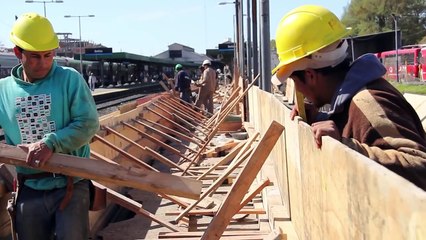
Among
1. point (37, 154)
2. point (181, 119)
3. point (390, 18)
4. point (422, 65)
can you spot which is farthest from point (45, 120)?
point (390, 18)

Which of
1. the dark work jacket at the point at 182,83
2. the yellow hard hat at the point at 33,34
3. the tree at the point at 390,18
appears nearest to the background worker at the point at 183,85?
the dark work jacket at the point at 182,83

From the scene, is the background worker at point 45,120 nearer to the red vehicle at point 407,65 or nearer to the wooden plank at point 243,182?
the wooden plank at point 243,182

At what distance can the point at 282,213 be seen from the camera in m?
5.79

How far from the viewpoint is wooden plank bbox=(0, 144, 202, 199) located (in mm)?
3709

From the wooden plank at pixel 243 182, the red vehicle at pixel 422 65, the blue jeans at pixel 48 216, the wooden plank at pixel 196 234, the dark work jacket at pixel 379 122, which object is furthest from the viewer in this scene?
the red vehicle at pixel 422 65

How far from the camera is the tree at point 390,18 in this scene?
91312mm

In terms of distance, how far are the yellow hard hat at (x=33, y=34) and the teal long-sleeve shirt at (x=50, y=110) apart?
0.17 m

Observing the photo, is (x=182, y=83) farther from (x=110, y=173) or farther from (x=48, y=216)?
(x=110, y=173)

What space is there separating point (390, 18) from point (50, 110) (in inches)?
3612

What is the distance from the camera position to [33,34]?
402 cm

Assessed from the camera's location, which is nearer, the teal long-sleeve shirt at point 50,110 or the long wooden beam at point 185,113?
the teal long-sleeve shirt at point 50,110

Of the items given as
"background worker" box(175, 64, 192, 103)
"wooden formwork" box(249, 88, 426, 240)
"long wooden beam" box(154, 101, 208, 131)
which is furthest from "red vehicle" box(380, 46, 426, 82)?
"wooden formwork" box(249, 88, 426, 240)

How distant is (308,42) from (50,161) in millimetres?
1736

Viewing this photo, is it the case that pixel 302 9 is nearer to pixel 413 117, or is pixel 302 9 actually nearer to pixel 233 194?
pixel 413 117
